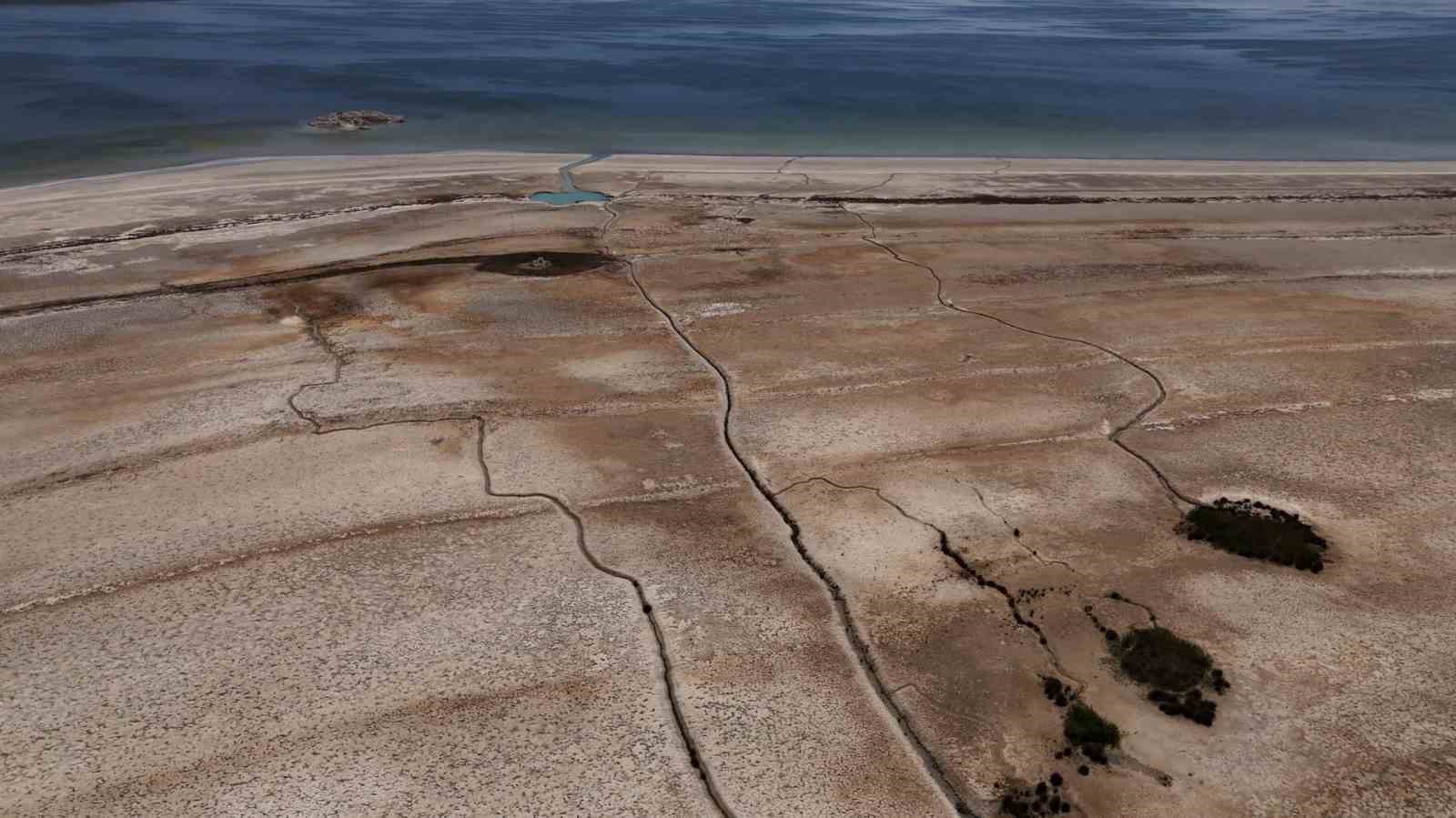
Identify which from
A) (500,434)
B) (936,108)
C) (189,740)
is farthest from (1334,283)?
(936,108)

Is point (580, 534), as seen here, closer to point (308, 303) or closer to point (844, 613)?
point (844, 613)

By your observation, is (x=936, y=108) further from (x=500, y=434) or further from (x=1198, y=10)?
(x=1198, y=10)

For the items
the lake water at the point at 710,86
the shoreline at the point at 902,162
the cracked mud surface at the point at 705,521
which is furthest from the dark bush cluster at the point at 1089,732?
the lake water at the point at 710,86

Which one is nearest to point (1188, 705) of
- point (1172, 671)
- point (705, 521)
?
point (1172, 671)

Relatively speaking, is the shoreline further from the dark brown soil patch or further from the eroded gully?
the eroded gully

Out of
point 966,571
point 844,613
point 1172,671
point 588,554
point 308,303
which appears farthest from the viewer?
point 308,303

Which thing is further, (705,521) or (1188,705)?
(705,521)
